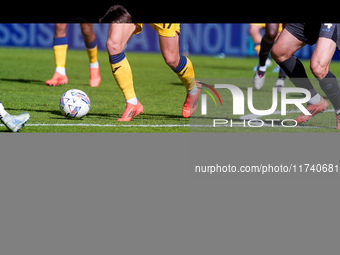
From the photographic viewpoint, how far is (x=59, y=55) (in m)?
10.6

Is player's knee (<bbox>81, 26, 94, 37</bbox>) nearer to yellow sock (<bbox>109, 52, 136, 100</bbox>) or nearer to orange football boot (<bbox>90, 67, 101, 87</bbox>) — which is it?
orange football boot (<bbox>90, 67, 101, 87</bbox>)

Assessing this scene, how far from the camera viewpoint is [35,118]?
7.02 metres

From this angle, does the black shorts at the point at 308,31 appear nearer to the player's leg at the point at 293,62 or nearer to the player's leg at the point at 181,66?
the player's leg at the point at 293,62

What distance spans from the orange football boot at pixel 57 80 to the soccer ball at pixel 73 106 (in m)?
3.59

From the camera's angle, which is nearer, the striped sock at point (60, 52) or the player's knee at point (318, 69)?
the player's knee at point (318, 69)

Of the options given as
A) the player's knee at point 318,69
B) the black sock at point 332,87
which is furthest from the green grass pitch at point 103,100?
the player's knee at point 318,69

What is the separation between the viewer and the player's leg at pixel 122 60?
22.0 ft

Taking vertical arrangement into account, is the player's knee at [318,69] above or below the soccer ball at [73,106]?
above

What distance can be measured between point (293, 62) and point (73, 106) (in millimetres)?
2460

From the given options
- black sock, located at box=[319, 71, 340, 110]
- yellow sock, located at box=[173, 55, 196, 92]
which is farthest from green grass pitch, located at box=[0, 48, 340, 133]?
yellow sock, located at box=[173, 55, 196, 92]

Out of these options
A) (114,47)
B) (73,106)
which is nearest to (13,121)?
(73,106)

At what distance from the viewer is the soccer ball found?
274 inches

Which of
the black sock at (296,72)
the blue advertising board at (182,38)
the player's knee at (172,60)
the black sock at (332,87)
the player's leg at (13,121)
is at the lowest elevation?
the player's leg at (13,121)
